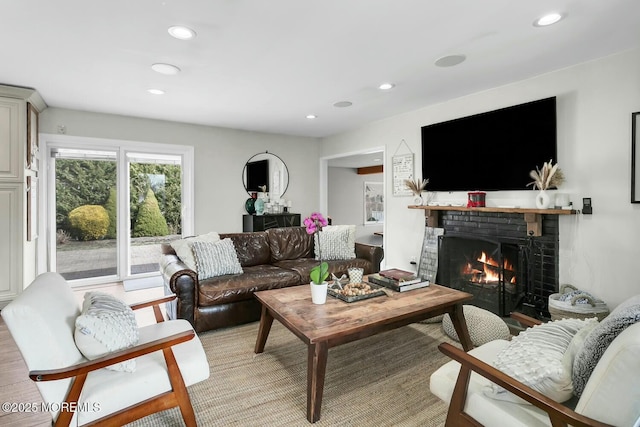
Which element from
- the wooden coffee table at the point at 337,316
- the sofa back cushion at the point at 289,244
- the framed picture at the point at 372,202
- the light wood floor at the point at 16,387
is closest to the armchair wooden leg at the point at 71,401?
the light wood floor at the point at 16,387

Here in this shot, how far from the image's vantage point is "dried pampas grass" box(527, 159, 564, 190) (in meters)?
2.95

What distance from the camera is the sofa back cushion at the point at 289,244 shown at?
4.04 m

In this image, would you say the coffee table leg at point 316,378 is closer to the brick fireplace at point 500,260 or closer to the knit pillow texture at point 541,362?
the knit pillow texture at point 541,362

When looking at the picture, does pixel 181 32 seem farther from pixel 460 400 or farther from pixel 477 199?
pixel 477 199

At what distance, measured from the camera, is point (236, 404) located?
77.5 inches

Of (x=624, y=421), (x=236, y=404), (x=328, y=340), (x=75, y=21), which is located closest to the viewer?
(x=624, y=421)

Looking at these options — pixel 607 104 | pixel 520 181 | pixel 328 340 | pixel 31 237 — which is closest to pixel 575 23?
pixel 607 104

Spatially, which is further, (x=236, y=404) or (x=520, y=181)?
(x=520, y=181)

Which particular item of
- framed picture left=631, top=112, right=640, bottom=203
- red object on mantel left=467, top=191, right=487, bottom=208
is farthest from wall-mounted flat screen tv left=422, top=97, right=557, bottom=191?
framed picture left=631, top=112, right=640, bottom=203

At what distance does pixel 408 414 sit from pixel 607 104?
2955 mm

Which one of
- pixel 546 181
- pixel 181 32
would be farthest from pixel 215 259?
pixel 546 181

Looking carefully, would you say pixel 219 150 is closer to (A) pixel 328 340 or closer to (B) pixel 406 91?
(B) pixel 406 91

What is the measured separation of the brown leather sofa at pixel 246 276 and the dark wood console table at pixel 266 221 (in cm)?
140

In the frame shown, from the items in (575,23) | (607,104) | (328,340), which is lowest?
(328,340)
